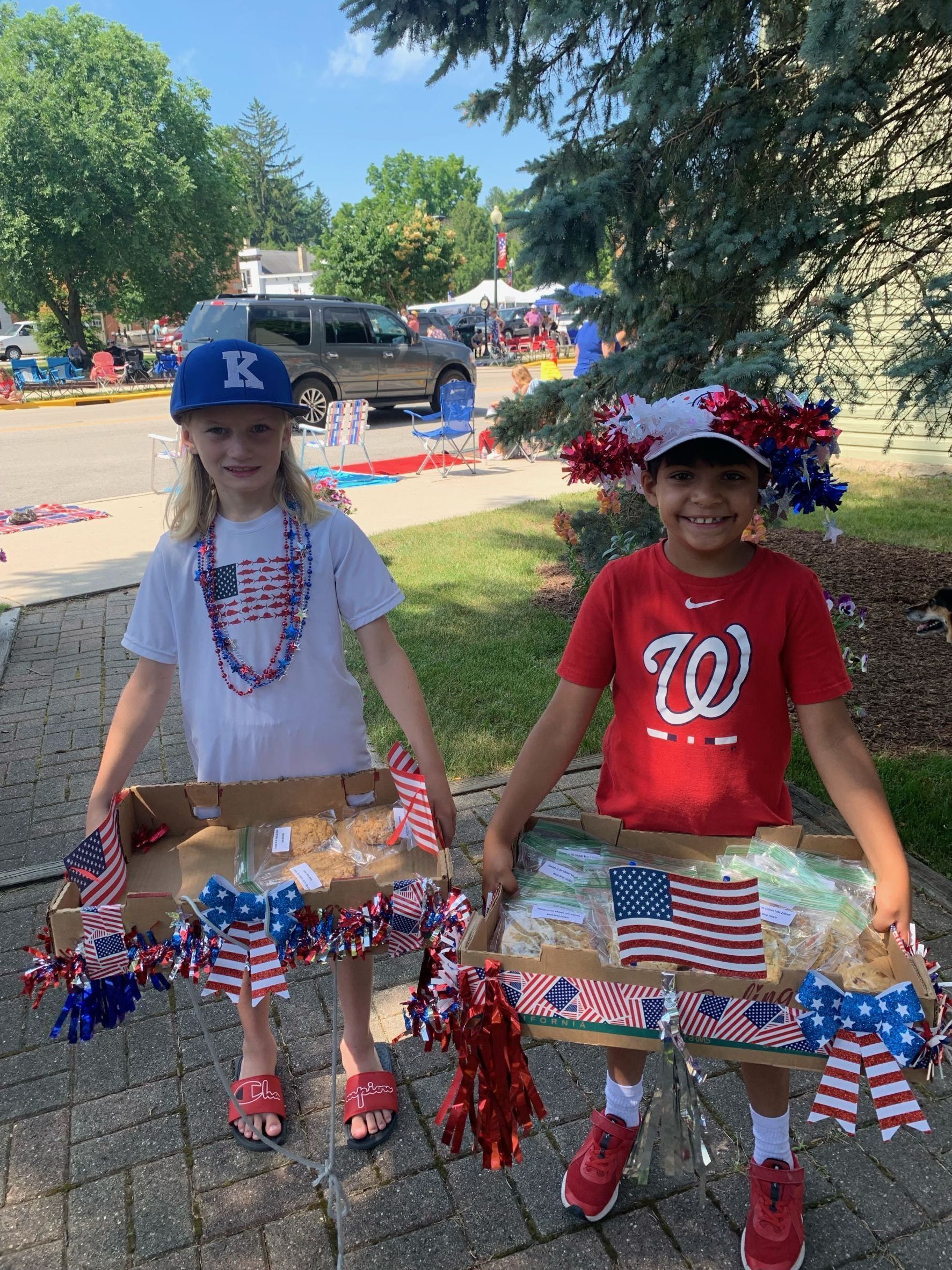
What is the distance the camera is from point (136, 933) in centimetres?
165

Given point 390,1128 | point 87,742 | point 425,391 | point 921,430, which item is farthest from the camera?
point 425,391

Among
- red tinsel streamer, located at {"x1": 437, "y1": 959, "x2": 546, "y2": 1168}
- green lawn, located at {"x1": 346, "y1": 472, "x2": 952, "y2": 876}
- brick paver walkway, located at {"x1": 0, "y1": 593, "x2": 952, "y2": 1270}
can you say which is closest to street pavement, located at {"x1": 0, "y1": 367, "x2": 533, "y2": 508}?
green lawn, located at {"x1": 346, "y1": 472, "x2": 952, "y2": 876}

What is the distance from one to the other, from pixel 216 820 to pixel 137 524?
8.16 metres

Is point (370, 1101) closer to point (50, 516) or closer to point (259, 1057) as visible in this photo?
point (259, 1057)

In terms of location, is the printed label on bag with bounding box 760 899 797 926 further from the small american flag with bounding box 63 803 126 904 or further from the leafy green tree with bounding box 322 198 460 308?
the leafy green tree with bounding box 322 198 460 308

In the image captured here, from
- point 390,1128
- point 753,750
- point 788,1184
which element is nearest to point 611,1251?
point 788,1184

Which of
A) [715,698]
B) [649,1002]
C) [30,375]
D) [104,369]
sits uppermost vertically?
[104,369]

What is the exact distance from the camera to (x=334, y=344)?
15055 millimetres

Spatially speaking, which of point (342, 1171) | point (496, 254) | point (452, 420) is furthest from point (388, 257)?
point (342, 1171)

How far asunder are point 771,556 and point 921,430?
9496 mm

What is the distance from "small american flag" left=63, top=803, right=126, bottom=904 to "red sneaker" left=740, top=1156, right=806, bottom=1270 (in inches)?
60.2

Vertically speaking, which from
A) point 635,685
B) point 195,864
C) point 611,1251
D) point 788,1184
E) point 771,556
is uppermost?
point 771,556

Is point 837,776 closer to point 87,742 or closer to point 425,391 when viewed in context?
point 87,742

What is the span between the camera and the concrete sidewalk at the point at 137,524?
755 cm
